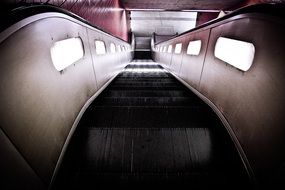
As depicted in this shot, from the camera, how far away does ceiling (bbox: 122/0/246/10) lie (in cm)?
925

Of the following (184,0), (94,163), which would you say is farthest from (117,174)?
(184,0)

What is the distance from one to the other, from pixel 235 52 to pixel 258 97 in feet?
1.95

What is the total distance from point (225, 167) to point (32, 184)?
1.38 metres

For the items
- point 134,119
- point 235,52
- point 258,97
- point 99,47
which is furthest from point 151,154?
point 99,47

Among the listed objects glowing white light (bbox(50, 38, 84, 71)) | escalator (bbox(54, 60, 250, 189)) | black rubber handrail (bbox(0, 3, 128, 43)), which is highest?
black rubber handrail (bbox(0, 3, 128, 43))

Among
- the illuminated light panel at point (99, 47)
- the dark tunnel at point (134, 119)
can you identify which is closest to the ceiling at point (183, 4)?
the illuminated light panel at point (99, 47)

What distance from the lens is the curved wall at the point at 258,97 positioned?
42.0 inches

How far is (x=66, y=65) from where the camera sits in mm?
1669

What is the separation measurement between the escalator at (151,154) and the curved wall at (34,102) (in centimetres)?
19

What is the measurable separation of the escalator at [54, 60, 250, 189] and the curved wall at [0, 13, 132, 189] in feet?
0.62

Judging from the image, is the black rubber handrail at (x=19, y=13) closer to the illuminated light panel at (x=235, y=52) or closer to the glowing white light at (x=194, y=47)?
the illuminated light panel at (x=235, y=52)

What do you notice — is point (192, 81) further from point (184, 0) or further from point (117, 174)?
point (184, 0)

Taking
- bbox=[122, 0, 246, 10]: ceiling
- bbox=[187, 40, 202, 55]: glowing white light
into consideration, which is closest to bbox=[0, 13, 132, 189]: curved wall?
bbox=[187, 40, 202, 55]: glowing white light

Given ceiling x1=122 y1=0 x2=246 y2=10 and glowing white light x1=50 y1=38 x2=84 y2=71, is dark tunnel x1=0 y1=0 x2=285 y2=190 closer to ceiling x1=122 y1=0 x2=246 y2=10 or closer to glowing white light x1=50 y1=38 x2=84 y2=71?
glowing white light x1=50 y1=38 x2=84 y2=71
